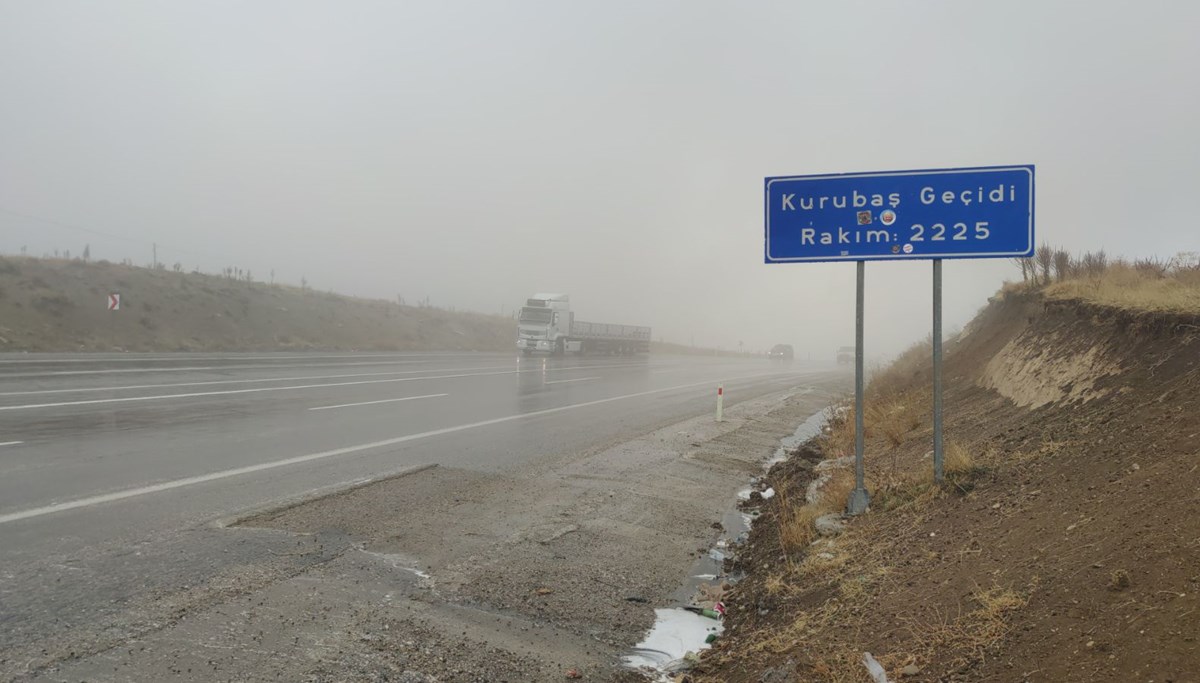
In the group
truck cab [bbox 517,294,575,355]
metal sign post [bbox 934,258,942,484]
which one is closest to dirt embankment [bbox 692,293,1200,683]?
metal sign post [bbox 934,258,942,484]

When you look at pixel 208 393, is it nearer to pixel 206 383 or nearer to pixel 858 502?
pixel 206 383

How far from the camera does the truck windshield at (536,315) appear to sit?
4366cm

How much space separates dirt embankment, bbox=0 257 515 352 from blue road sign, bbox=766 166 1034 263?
32.1 metres

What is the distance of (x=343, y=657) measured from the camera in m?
3.89

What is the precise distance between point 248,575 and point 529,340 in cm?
3873

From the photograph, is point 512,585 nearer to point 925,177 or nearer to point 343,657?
point 343,657

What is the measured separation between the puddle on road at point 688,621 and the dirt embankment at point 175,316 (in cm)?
3146

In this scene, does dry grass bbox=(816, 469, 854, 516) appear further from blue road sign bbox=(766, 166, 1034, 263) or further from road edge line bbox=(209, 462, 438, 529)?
road edge line bbox=(209, 462, 438, 529)

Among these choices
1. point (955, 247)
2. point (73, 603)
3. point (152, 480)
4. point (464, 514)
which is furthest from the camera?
point (152, 480)

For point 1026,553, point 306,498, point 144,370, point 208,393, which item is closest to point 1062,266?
point 1026,553

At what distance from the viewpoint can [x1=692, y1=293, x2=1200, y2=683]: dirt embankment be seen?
2990 millimetres

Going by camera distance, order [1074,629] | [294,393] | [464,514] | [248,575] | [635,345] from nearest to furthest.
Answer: [1074,629] → [248,575] → [464,514] → [294,393] → [635,345]

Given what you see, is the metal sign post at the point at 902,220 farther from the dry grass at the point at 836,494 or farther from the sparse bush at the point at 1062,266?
the sparse bush at the point at 1062,266

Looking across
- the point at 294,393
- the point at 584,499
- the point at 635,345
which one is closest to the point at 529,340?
the point at 635,345
